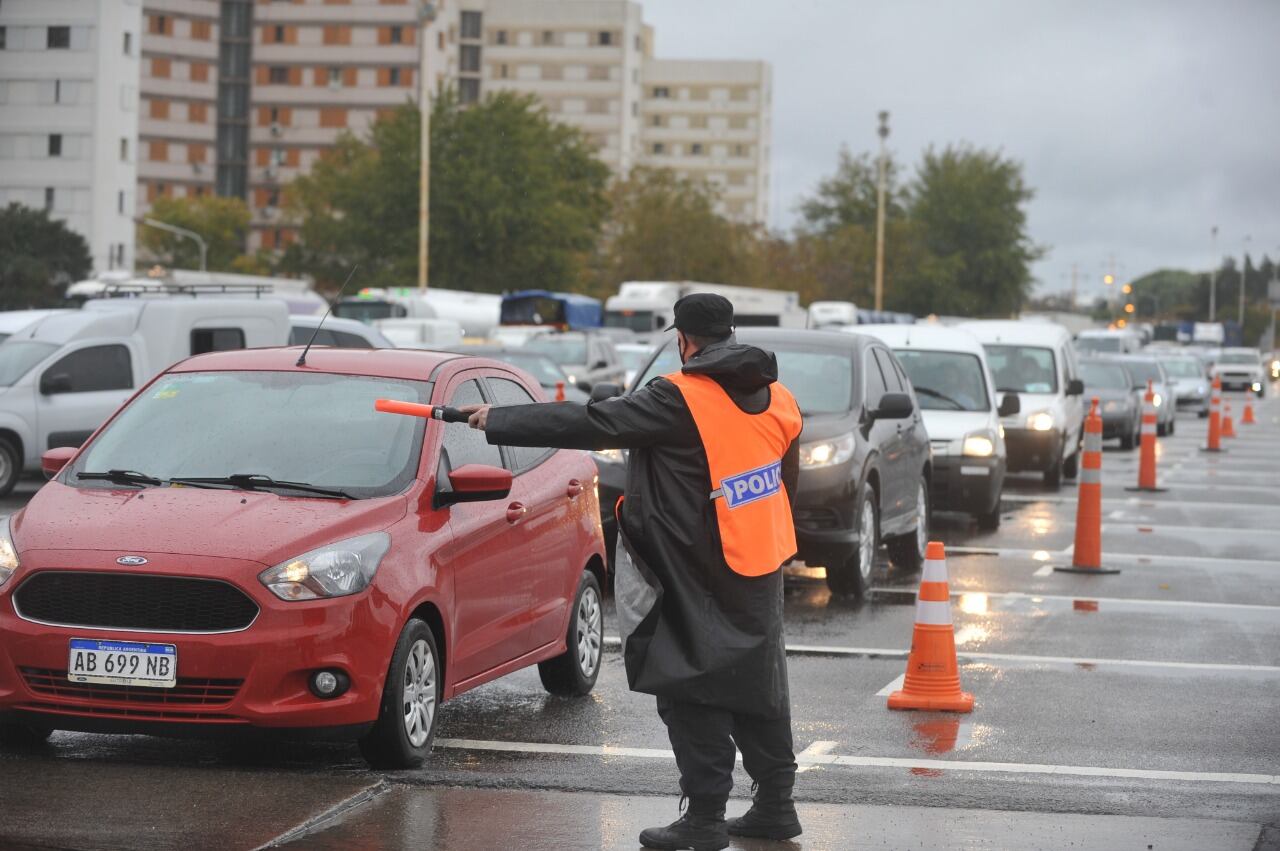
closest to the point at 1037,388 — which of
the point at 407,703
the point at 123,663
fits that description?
the point at 407,703

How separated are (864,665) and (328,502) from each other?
4014mm

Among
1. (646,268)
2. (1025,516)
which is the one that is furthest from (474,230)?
(1025,516)

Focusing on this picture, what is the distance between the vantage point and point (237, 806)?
22.7 feet

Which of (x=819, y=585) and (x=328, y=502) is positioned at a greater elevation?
(x=328, y=502)

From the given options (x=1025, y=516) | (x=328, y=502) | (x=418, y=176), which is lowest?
(x=1025, y=516)

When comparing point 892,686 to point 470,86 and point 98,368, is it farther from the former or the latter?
point 470,86

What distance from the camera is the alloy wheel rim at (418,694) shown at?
7.68 m

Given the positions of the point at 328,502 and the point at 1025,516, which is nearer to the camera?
the point at 328,502

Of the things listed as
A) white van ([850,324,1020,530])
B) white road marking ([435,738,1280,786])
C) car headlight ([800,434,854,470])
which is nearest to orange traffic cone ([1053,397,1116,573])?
car headlight ([800,434,854,470])

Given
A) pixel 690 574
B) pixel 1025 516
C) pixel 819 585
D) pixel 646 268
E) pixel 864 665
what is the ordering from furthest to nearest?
pixel 646 268 < pixel 1025 516 < pixel 819 585 < pixel 864 665 < pixel 690 574

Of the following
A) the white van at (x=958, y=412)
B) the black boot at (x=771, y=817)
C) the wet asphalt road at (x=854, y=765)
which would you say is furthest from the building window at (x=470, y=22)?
the black boot at (x=771, y=817)

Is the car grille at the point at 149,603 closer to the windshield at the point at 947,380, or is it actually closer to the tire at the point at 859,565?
the tire at the point at 859,565

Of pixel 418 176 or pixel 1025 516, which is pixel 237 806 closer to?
pixel 1025 516

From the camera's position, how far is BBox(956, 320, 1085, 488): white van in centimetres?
2494
